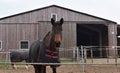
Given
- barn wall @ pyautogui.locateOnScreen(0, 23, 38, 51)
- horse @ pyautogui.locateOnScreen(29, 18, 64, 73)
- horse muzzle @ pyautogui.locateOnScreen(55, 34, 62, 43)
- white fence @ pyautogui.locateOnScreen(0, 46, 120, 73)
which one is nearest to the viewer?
horse muzzle @ pyautogui.locateOnScreen(55, 34, 62, 43)

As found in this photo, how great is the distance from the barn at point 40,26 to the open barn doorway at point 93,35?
70.5 inches

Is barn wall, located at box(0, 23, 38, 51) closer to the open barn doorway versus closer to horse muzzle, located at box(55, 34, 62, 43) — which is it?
the open barn doorway

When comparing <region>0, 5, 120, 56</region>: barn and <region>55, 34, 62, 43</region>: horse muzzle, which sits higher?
<region>0, 5, 120, 56</region>: barn

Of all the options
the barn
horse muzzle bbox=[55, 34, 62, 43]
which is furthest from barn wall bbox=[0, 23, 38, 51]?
horse muzzle bbox=[55, 34, 62, 43]

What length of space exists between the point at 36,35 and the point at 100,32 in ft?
28.9

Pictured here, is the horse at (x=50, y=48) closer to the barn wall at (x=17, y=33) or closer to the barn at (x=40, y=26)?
the barn at (x=40, y=26)

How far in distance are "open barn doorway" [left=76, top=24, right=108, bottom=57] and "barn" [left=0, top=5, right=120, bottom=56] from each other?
1.79 m

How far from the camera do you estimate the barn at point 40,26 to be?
32.2 meters

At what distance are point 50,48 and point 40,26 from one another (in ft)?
82.4

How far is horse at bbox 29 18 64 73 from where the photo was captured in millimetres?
7023

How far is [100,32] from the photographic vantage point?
38.9m

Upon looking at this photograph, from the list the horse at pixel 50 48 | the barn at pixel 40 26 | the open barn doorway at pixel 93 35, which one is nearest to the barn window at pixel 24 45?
the barn at pixel 40 26

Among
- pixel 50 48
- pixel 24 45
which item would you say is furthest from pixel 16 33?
pixel 50 48

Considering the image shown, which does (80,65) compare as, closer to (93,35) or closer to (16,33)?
(16,33)
